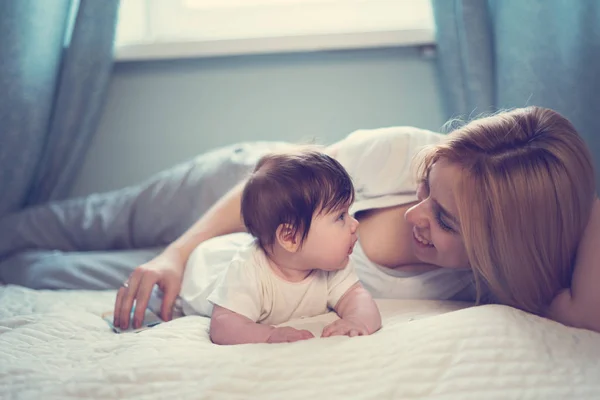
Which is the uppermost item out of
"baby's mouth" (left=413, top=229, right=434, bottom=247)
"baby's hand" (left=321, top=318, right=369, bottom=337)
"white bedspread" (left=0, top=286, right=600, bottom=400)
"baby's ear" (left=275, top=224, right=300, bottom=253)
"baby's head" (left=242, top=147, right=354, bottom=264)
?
"baby's head" (left=242, top=147, right=354, bottom=264)

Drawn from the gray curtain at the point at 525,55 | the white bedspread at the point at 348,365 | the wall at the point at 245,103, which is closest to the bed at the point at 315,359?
the white bedspread at the point at 348,365

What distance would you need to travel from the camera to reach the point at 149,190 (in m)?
1.76

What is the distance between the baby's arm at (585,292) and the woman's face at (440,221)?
0.60 feet

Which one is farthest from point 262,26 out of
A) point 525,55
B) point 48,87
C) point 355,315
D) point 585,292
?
point 585,292

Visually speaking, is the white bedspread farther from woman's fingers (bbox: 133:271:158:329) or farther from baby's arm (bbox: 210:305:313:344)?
woman's fingers (bbox: 133:271:158:329)

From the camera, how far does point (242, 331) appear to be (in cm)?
107

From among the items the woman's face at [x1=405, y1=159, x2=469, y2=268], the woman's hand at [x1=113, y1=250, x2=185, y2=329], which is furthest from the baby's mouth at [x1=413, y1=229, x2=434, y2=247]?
the woman's hand at [x1=113, y1=250, x2=185, y2=329]

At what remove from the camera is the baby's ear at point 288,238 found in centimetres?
111

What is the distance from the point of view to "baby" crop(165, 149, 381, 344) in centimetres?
109

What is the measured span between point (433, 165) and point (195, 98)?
113cm

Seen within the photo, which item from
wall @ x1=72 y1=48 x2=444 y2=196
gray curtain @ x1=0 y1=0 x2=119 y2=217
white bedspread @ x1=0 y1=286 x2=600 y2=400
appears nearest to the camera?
white bedspread @ x1=0 y1=286 x2=600 y2=400

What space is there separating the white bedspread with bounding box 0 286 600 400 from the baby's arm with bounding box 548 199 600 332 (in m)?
0.04

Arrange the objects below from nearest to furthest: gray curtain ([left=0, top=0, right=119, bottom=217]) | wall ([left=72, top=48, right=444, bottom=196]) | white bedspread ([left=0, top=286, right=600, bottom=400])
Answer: white bedspread ([left=0, top=286, right=600, bottom=400])
gray curtain ([left=0, top=0, right=119, bottom=217])
wall ([left=72, top=48, right=444, bottom=196])

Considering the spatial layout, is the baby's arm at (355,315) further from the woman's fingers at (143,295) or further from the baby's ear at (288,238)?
the woman's fingers at (143,295)
